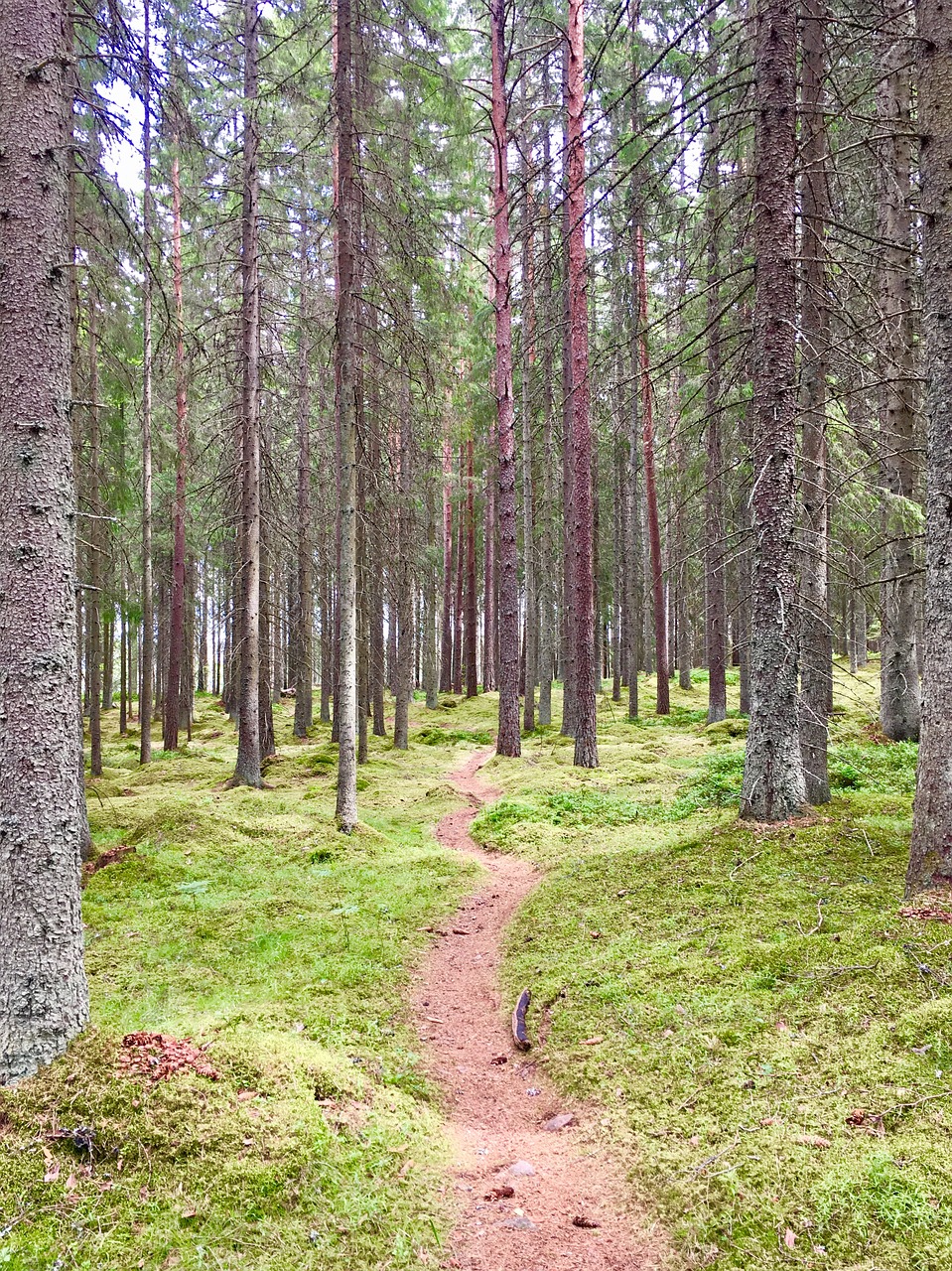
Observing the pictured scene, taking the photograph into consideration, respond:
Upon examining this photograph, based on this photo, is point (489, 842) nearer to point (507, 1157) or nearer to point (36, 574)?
point (507, 1157)

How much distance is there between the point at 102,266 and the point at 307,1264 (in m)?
10.3

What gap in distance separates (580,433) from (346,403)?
5.35 m

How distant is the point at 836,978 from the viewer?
4.12 m

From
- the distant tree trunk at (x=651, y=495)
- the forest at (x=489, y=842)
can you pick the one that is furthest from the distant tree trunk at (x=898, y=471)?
the distant tree trunk at (x=651, y=495)

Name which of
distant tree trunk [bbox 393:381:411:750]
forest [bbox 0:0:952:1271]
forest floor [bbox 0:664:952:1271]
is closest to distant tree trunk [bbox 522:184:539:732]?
forest [bbox 0:0:952:1271]

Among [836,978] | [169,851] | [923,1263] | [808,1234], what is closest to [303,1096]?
[808,1234]

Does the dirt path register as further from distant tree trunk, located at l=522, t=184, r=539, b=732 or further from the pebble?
distant tree trunk, located at l=522, t=184, r=539, b=732

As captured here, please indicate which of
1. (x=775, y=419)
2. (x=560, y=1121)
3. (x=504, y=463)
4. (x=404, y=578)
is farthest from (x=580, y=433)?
(x=560, y=1121)

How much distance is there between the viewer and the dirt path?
2.99m

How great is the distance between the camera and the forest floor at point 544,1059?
9.34 ft

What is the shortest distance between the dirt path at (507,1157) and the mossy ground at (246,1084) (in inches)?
7.6

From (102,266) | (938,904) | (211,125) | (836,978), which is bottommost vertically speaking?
(836,978)

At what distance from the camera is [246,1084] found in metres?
3.68

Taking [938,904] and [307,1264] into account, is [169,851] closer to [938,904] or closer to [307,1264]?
[307,1264]
